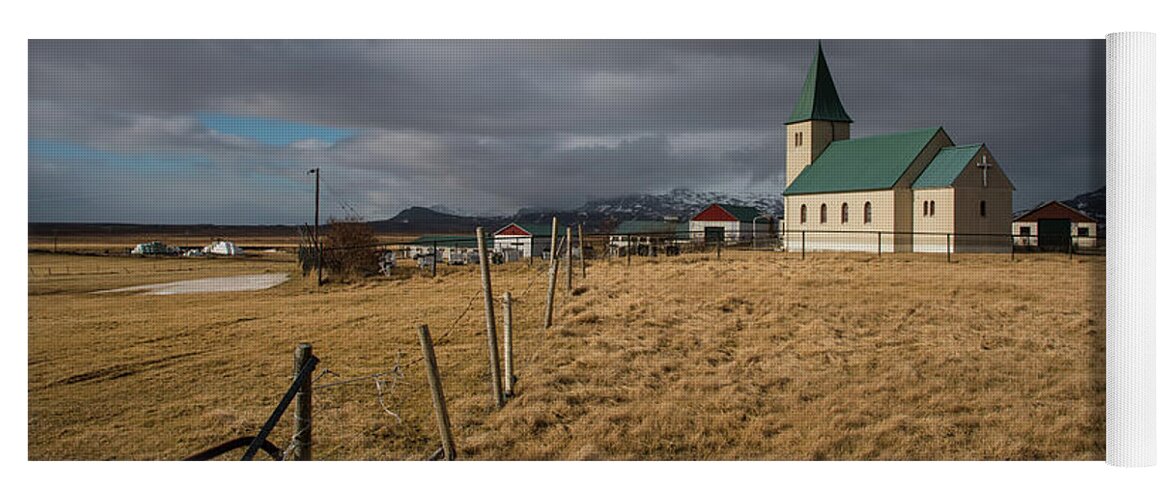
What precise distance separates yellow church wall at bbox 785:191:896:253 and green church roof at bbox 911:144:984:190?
2.72 ft

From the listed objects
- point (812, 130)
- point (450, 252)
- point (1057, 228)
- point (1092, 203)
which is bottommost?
point (450, 252)

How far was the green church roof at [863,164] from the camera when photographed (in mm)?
19969

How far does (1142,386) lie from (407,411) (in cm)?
436

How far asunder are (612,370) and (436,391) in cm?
204

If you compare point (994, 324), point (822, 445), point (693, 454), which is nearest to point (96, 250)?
point (693, 454)

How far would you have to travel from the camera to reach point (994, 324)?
8008 millimetres

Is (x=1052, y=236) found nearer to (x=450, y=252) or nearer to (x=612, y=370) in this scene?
(x=612, y=370)

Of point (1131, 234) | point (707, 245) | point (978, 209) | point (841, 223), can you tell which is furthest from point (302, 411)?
point (841, 223)

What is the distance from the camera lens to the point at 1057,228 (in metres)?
9.48

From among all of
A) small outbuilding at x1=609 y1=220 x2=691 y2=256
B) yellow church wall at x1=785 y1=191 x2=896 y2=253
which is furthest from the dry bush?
yellow church wall at x1=785 y1=191 x2=896 y2=253

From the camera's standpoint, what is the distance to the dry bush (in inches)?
513

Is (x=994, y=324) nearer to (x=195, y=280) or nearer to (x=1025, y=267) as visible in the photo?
(x=1025, y=267)
